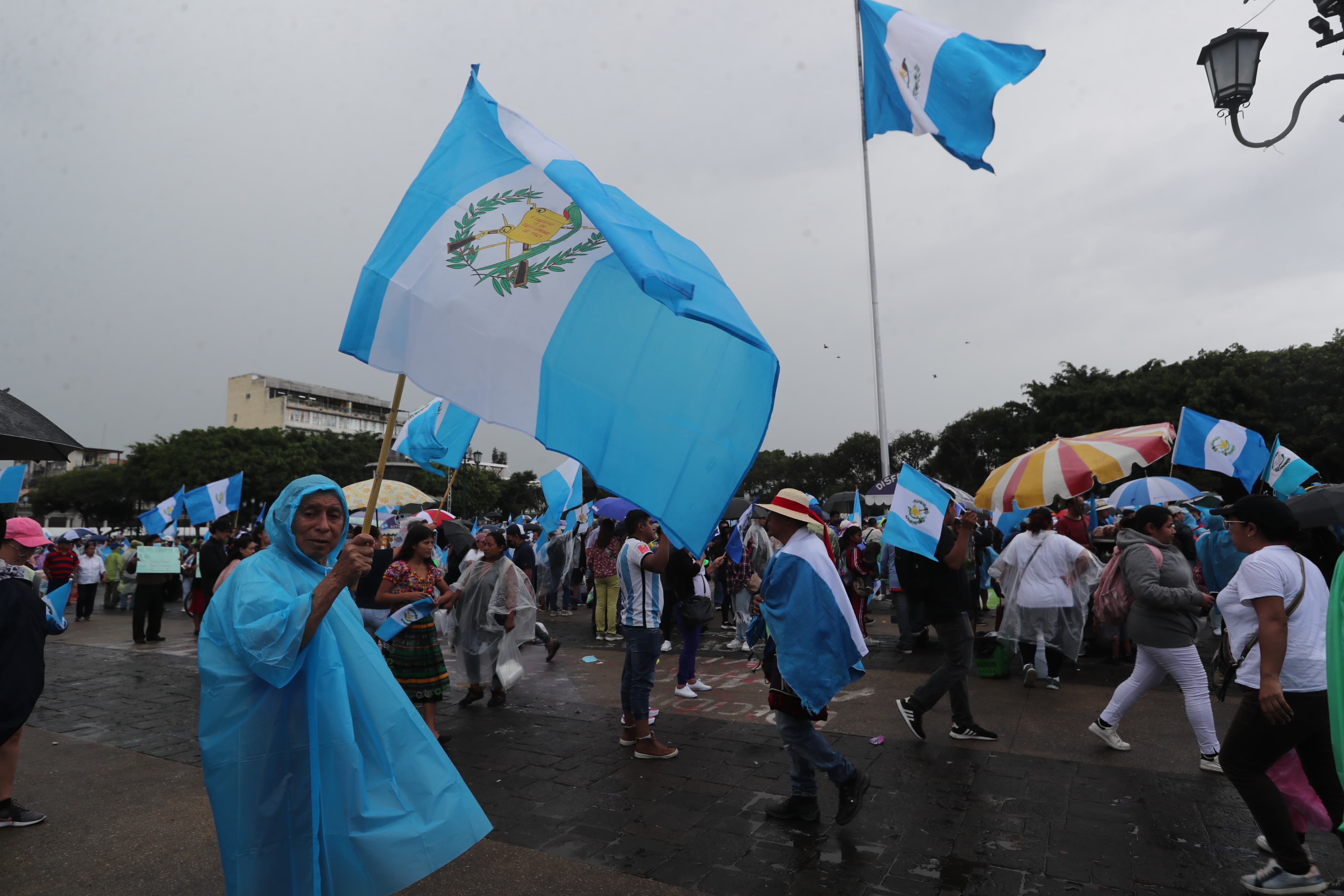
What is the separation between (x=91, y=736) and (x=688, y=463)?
20.1 ft

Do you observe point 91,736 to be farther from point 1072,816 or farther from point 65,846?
point 1072,816

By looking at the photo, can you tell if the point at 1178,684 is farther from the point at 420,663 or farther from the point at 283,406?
the point at 283,406

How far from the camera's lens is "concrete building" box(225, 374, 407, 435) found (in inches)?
3602

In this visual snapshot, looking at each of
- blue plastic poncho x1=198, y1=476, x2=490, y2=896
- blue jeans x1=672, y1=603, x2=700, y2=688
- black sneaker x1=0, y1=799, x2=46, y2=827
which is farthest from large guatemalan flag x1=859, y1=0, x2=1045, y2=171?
black sneaker x1=0, y1=799, x2=46, y2=827

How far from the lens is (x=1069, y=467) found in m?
8.84

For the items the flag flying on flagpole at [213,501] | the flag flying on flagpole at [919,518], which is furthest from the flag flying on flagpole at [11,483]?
the flag flying on flagpole at [919,518]

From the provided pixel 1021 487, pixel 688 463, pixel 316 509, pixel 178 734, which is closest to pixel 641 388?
pixel 688 463

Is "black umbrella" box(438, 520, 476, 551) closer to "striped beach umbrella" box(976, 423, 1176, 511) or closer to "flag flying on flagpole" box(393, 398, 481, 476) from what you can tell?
"flag flying on flagpole" box(393, 398, 481, 476)

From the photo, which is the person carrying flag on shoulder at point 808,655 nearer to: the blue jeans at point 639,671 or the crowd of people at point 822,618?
the crowd of people at point 822,618

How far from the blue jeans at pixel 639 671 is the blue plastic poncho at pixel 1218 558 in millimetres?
5983

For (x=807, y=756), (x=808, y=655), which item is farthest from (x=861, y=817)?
(x=808, y=655)

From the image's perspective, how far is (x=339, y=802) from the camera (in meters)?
2.39

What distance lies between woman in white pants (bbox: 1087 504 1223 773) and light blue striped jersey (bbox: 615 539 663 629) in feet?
9.98

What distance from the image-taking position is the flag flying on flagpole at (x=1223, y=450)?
33.0ft
